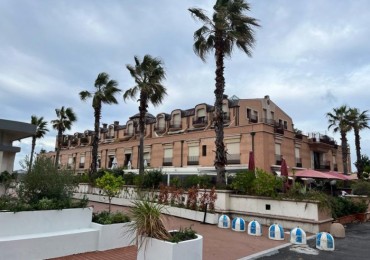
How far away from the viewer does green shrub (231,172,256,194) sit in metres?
14.7

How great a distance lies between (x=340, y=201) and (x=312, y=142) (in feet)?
72.8

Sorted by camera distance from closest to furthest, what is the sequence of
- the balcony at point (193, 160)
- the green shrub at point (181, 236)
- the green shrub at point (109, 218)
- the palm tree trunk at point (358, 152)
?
the green shrub at point (181, 236), the green shrub at point (109, 218), the palm tree trunk at point (358, 152), the balcony at point (193, 160)

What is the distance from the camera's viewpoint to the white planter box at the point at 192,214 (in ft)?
45.2

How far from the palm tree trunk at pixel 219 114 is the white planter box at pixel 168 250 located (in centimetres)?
981

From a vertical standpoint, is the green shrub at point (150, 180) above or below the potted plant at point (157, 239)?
above

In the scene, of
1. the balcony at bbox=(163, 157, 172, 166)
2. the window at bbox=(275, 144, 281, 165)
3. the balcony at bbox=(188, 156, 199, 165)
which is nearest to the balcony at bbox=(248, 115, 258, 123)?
the window at bbox=(275, 144, 281, 165)

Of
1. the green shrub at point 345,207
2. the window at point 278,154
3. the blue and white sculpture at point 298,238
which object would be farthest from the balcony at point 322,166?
the blue and white sculpture at point 298,238

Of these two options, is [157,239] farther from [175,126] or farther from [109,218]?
[175,126]

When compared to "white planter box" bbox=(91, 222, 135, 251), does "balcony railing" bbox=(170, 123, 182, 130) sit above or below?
above

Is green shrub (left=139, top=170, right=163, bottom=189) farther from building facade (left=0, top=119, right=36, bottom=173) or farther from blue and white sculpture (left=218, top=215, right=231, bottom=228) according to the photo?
building facade (left=0, top=119, right=36, bottom=173)

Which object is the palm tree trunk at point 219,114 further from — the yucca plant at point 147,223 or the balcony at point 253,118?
the balcony at point 253,118

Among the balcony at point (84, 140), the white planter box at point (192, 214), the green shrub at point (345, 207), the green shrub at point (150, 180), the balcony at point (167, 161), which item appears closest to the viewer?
the white planter box at point (192, 214)

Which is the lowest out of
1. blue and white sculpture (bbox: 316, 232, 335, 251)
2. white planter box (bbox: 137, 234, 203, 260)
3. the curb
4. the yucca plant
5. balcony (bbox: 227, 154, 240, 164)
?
the curb

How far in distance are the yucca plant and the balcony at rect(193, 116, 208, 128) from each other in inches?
1169
